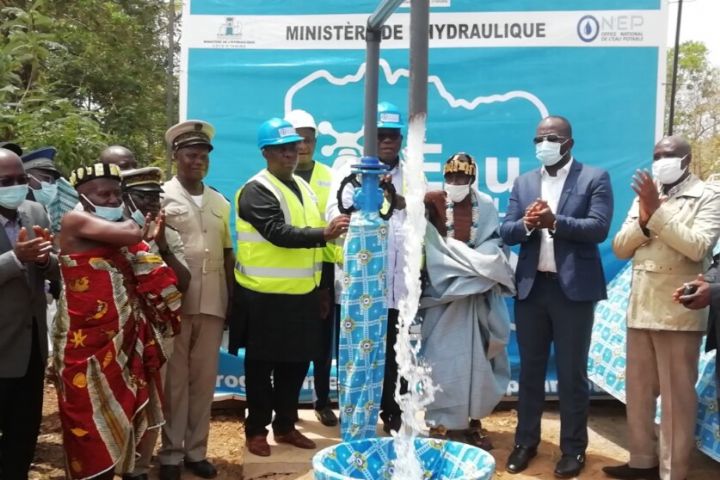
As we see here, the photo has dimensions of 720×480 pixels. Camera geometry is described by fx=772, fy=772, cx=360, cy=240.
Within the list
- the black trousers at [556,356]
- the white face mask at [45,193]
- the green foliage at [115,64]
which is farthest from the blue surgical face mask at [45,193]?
the green foliage at [115,64]

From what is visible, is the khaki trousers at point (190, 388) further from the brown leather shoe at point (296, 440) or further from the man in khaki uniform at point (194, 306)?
the brown leather shoe at point (296, 440)

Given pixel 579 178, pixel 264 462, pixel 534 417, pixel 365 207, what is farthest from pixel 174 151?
pixel 534 417

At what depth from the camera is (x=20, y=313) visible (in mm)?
3395

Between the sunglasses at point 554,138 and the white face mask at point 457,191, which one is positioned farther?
the white face mask at point 457,191

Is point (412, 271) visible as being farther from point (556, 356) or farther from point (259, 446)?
point (259, 446)

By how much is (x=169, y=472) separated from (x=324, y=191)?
1923 mm

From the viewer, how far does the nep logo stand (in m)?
5.48

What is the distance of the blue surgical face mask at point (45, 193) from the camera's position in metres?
4.18

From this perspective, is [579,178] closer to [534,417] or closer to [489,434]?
[534,417]

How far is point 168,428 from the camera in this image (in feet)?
13.3

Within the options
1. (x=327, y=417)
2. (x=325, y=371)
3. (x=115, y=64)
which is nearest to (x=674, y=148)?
(x=325, y=371)

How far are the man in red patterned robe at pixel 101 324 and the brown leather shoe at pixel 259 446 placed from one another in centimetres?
92

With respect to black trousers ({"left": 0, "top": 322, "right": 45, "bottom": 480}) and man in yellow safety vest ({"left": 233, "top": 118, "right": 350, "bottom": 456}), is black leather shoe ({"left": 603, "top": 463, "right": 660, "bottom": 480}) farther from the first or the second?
black trousers ({"left": 0, "top": 322, "right": 45, "bottom": 480})

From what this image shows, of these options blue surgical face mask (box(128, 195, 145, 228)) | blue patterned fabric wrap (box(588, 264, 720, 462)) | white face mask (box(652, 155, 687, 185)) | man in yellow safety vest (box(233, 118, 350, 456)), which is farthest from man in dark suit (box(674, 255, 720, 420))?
blue surgical face mask (box(128, 195, 145, 228))
